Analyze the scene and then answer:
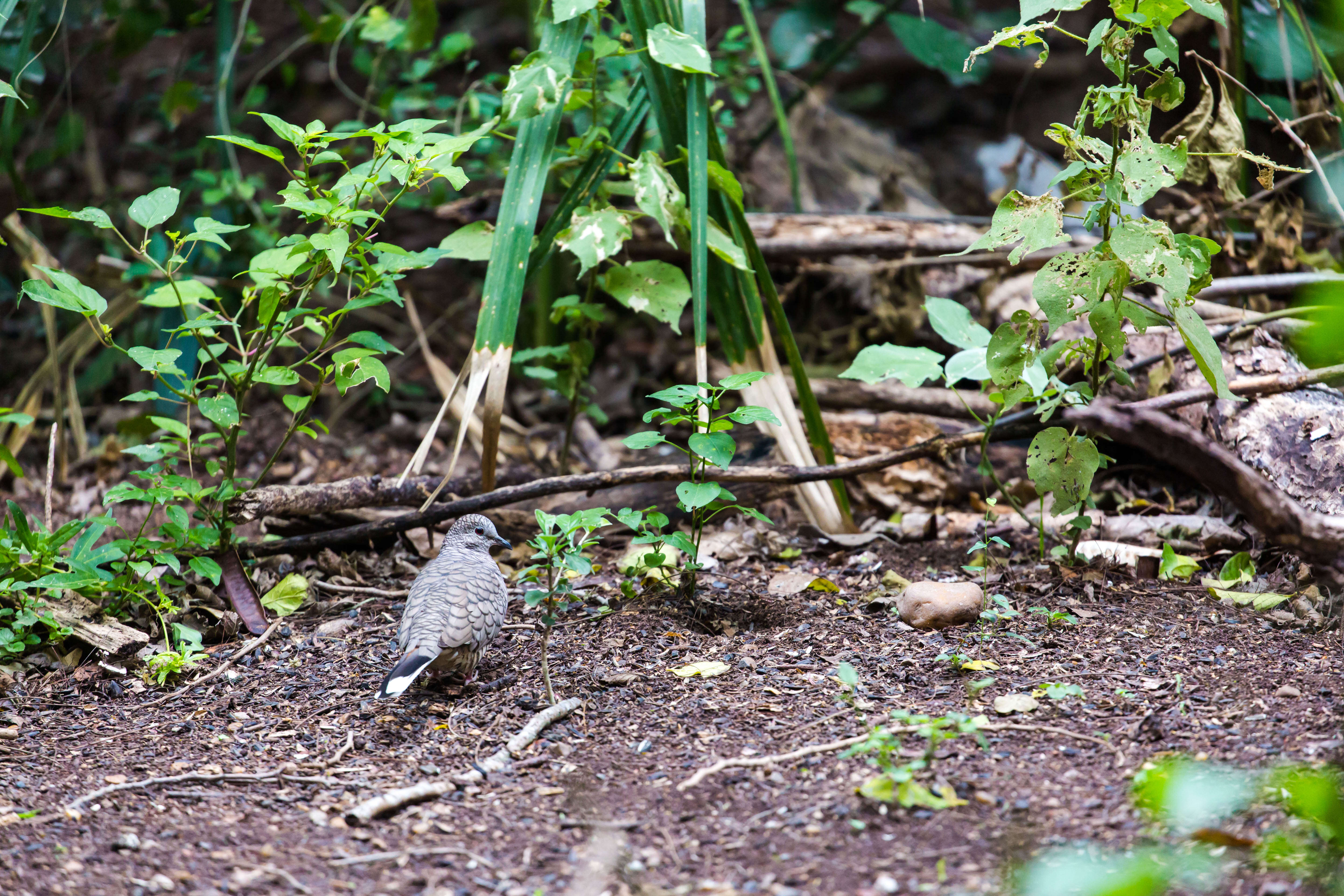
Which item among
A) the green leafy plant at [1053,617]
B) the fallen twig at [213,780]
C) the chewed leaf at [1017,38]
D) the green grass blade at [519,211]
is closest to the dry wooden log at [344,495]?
the green grass blade at [519,211]

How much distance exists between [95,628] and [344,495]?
0.77 meters

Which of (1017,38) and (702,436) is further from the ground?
(1017,38)

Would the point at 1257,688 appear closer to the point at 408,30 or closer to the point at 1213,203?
the point at 1213,203

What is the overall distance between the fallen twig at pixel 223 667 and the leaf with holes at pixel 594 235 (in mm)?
1366

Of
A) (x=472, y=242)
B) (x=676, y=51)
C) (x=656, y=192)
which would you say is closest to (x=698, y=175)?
(x=656, y=192)

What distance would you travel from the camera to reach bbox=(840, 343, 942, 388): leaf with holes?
266 cm

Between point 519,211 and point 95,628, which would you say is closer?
point 95,628

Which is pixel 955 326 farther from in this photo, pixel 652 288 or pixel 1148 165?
pixel 652 288

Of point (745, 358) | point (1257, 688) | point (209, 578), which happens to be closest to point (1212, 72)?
point (745, 358)

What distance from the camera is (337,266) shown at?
7.30ft

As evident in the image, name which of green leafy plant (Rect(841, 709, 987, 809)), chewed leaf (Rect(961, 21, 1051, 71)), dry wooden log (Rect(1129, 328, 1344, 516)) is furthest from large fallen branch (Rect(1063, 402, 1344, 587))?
dry wooden log (Rect(1129, 328, 1344, 516))

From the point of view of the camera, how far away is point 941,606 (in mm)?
2545

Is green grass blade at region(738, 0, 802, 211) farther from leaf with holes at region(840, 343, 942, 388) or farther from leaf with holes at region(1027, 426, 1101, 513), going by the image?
leaf with holes at region(1027, 426, 1101, 513)

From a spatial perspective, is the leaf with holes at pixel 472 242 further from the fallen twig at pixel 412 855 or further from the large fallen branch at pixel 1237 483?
the large fallen branch at pixel 1237 483
